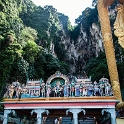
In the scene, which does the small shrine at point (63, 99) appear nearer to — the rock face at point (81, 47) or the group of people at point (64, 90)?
the group of people at point (64, 90)

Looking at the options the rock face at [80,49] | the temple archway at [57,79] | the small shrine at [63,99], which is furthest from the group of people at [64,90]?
the rock face at [80,49]

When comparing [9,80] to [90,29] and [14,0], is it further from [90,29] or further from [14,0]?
[90,29]

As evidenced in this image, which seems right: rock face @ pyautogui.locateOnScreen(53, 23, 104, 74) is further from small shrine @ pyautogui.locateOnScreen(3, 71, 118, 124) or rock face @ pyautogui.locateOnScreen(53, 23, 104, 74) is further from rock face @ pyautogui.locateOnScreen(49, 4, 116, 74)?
small shrine @ pyautogui.locateOnScreen(3, 71, 118, 124)

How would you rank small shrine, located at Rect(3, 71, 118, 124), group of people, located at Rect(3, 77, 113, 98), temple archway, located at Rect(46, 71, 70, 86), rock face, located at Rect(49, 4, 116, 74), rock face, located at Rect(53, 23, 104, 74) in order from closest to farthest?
1. small shrine, located at Rect(3, 71, 118, 124)
2. group of people, located at Rect(3, 77, 113, 98)
3. temple archway, located at Rect(46, 71, 70, 86)
4. rock face, located at Rect(49, 4, 116, 74)
5. rock face, located at Rect(53, 23, 104, 74)

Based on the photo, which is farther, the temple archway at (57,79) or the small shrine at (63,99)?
the temple archway at (57,79)

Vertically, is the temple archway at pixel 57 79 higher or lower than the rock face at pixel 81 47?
lower

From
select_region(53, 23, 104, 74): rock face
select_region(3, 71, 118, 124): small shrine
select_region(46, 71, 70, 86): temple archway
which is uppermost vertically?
select_region(53, 23, 104, 74): rock face

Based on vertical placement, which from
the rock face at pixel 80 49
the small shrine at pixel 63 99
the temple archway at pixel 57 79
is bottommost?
the small shrine at pixel 63 99

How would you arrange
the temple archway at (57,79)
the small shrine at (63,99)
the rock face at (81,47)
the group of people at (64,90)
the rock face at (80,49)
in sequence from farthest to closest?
1. the rock face at (80,49)
2. the rock face at (81,47)
3. the temple archway at (57,79)
4. the group of people at (64,90)
5. the small shrine at (63,99)

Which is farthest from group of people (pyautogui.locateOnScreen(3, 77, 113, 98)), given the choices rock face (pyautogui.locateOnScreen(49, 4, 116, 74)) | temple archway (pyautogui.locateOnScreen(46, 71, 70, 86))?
rock face (pyautogui.locateOnScreen(49, 4, 116, 74))

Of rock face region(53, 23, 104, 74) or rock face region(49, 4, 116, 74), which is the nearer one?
rock face region(49, 4, 116, 74)

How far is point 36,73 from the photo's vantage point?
3089 centimetres

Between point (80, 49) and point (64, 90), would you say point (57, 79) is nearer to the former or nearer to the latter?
point (64, 90)

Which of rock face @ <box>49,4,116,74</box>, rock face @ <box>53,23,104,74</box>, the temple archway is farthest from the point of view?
rock face @ <box>53,23,104,74</box>
